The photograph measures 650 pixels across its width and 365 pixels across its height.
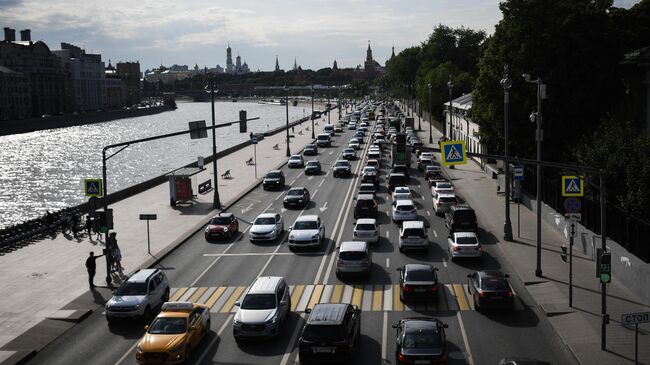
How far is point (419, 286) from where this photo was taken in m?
26.1

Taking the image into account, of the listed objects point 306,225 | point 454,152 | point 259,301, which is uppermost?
point 454,152

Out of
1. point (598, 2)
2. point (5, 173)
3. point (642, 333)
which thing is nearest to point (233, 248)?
point (642, 333)

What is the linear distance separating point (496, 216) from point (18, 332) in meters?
30.0

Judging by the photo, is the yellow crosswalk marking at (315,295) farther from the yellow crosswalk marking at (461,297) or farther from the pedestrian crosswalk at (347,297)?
the yellow crosswalk marking at (461,297)

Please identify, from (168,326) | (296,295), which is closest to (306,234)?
(296,295)

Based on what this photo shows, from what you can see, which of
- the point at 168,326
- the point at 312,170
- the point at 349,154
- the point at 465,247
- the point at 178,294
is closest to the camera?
the point at 168,326

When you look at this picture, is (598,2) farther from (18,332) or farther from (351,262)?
(18,332)

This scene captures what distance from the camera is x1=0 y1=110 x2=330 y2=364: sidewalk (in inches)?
974

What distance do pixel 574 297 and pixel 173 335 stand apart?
1529 cm

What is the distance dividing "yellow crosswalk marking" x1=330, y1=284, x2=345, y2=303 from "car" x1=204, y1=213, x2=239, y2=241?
11450mm

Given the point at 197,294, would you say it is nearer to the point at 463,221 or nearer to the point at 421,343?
the point at 421,343

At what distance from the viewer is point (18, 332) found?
23938 mm

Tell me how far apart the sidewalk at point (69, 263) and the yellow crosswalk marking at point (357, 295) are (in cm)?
A: 985

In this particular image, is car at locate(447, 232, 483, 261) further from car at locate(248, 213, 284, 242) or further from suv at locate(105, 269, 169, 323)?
suv at locate(105, 269, 169, 323)
